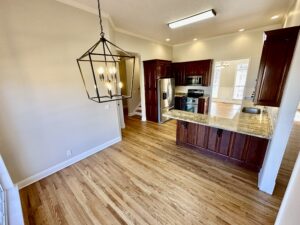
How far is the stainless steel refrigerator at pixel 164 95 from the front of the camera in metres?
4.82

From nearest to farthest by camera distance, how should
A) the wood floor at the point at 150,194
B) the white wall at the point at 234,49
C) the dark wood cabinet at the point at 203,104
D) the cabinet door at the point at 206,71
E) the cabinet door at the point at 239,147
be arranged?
the wood floor at the point at 150,194 → the cabinet door at the point at 239,147 → the white wall at the point at 234,49 → the cabinet door at the point at 206,71 → the dark wood cabinet at the point at 203,104

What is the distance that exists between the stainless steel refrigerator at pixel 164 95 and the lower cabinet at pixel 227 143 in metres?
1.71

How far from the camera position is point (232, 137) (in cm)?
264

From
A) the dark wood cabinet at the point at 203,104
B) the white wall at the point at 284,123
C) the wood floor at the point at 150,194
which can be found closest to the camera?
the white wall at the point at 284,123

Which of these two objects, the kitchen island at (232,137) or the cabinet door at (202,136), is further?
the cabinet door at (202,136)

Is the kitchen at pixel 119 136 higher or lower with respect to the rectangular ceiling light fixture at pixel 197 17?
lower

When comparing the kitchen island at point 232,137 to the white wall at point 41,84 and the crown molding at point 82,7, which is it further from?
the crown molding at point 82,7

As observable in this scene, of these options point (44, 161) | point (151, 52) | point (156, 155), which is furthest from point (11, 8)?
point (151, 52)

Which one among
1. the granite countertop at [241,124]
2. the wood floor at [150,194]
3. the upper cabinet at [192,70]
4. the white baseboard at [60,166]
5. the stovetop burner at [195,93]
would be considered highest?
the upper cabinet at [192,70]

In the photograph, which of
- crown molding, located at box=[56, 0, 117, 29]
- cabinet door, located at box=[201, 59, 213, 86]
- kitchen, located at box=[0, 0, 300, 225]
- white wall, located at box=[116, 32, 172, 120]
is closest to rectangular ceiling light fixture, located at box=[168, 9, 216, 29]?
kitchen, located at box=[0, 0, 300, 225]

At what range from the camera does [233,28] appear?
159 inches

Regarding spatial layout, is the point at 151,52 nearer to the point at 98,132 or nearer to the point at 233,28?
the point at 233,28

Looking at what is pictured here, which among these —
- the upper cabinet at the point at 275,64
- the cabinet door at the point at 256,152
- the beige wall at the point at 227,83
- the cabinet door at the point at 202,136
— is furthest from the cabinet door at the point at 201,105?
A: the beige wall at the point at 227,83

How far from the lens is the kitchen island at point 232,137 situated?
232 centimetres
